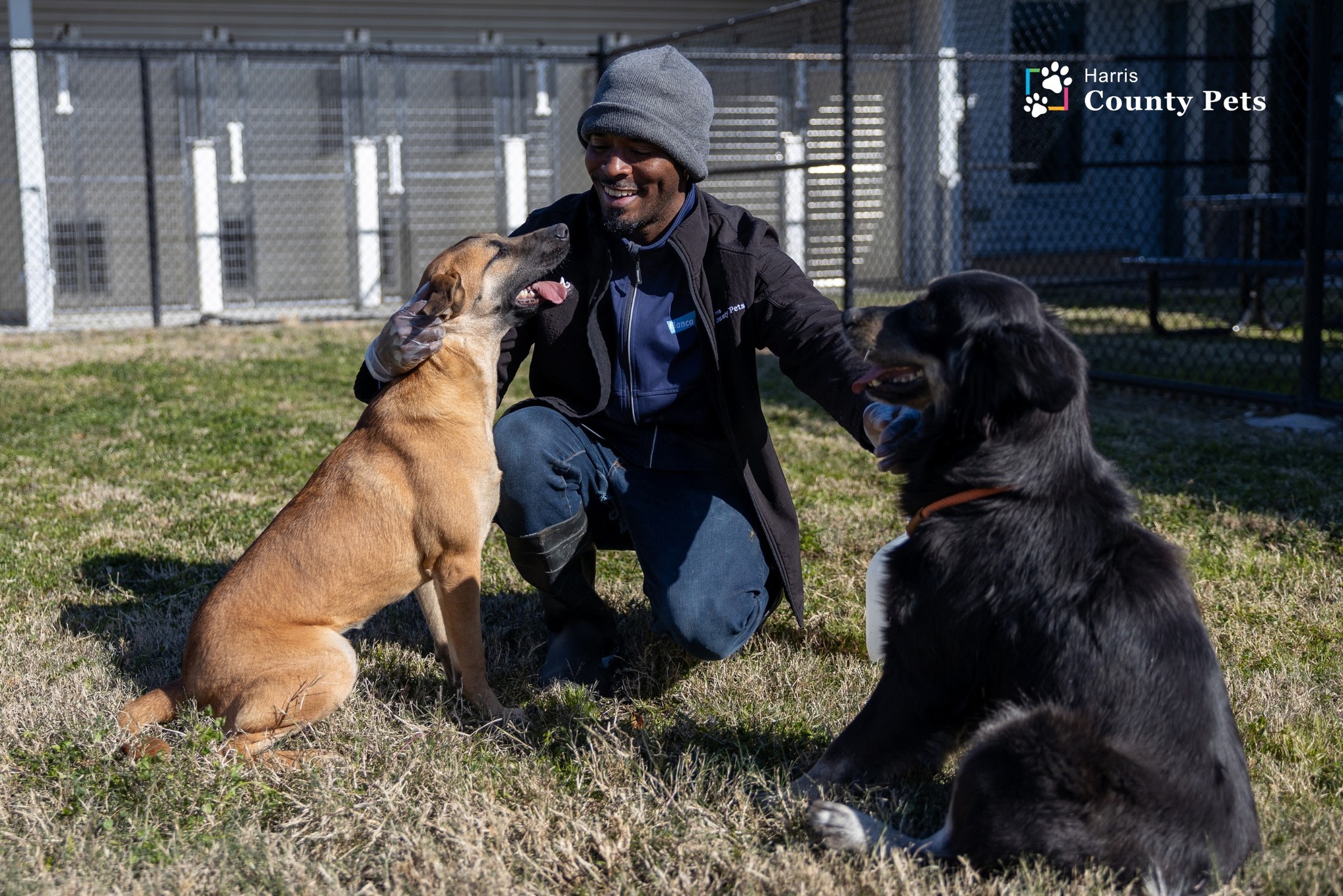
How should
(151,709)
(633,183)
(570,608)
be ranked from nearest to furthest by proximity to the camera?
(151,709)
(633,183)
(570,608)

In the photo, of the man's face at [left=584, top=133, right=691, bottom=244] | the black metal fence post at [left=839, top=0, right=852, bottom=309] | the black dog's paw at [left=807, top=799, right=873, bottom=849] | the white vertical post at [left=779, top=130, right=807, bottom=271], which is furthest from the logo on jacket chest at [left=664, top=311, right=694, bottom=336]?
the white vertical post at [left=779, top=130, right=807, bottom=271]

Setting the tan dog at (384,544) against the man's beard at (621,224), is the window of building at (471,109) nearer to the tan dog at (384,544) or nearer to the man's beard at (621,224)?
the tan dog at (384,544)

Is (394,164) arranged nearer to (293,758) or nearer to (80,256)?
(80,256)

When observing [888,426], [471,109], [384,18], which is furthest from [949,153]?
[888,426]

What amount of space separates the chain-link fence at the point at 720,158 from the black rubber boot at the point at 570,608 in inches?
318

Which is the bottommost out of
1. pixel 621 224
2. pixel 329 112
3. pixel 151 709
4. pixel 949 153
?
pixel 151 709

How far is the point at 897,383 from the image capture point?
8.61 ft

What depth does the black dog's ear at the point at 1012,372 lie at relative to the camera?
7.40 feet

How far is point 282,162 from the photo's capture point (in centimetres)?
1415

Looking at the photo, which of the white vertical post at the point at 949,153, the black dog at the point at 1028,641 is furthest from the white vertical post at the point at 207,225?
the black dog at the point at 1028,641

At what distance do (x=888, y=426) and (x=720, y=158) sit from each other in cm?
1287

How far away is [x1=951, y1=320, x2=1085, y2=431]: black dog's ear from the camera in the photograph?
226 cm

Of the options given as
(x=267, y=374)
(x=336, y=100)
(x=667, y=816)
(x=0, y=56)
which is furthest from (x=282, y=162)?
(x=667, y=816)

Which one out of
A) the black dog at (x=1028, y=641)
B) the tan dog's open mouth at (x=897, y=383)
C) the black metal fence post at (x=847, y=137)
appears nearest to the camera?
the black dog at (x=1028, y=641)
